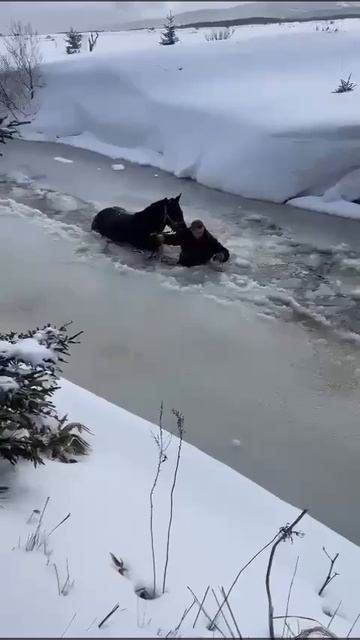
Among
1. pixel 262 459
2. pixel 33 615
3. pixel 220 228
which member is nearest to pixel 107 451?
pixel 262 459

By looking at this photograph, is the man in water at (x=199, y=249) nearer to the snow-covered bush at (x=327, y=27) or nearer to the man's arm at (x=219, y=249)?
the man's arm at (x=219, y=249)

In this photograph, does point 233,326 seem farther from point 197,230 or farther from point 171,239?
point 171,239

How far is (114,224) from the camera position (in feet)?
22.7

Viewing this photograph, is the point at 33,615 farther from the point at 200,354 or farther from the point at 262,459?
the point at 200,354

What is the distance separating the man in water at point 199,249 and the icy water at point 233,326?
15 cm

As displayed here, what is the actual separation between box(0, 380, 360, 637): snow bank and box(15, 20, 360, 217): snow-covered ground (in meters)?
5.69

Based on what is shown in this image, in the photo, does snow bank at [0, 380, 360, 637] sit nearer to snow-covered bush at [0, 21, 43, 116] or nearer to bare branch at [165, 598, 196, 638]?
bare branch at [165, 598, 196, 638]

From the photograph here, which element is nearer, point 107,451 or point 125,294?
point 107,451

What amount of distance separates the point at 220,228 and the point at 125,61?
290 inches

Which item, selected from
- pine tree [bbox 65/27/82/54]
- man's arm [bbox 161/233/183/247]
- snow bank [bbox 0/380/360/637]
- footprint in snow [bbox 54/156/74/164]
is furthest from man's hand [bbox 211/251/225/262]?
pine tree [bbox 65/27/82/54]

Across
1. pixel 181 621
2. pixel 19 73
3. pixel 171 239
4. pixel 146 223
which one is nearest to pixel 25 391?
pixel 181 621

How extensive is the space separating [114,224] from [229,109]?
4.65 m

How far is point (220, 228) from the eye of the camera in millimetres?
7574

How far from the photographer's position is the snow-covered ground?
29.6 ft
